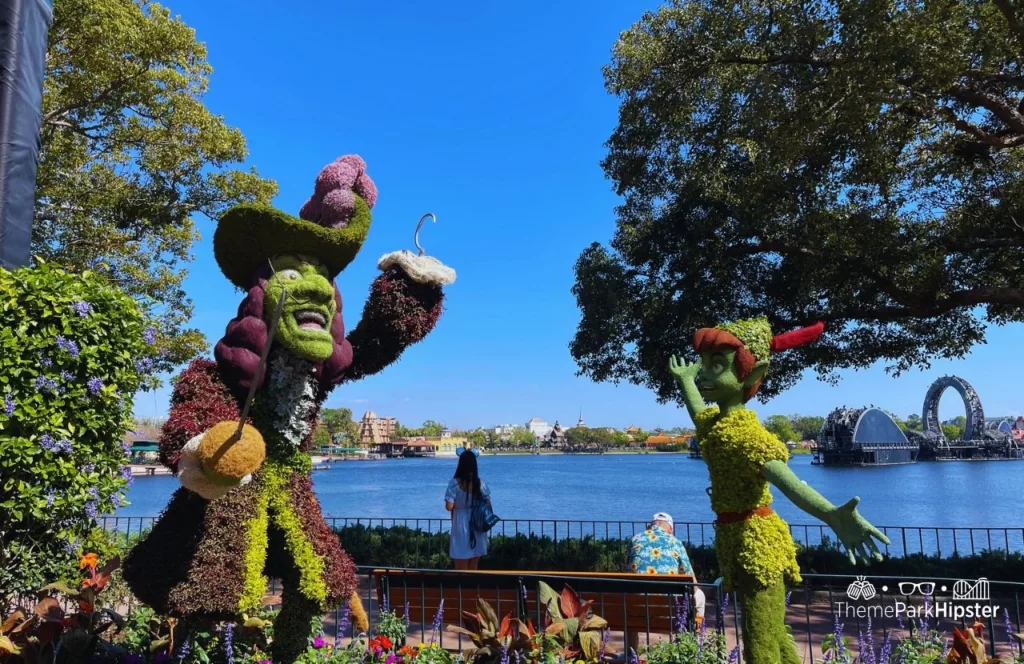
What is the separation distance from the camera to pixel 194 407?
3.46 meters

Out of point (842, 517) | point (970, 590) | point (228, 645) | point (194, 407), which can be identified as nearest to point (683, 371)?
point (842, 517)

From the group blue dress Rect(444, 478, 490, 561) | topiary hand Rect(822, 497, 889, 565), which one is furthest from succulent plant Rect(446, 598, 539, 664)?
blue dress Rect(444, 478, 490, 561)

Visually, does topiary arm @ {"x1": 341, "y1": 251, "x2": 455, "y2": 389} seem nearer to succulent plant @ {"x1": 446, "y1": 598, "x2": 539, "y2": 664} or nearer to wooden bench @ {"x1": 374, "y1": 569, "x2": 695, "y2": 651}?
succulent plant @ {"x1": 446, "y1": 598, "x2": 539, "y2": 664}

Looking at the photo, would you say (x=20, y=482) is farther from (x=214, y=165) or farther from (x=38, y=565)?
(x=214, y=165)

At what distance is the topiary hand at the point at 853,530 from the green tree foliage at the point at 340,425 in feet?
229

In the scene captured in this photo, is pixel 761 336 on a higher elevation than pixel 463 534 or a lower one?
higher

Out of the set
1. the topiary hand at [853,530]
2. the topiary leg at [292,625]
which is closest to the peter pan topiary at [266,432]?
the topiary leg at [292,625]

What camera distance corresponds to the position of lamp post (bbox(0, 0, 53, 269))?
13.7 feet

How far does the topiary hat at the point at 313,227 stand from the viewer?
373 centimetres

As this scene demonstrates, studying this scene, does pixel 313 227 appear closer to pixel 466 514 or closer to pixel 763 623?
pixel 763 623

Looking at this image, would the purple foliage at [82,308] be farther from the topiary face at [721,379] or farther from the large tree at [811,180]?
the large tree at [811,180]

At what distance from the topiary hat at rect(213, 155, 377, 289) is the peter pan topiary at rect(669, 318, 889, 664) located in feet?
7.02

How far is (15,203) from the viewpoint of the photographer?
13.9 feet

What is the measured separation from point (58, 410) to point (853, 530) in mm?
4314
